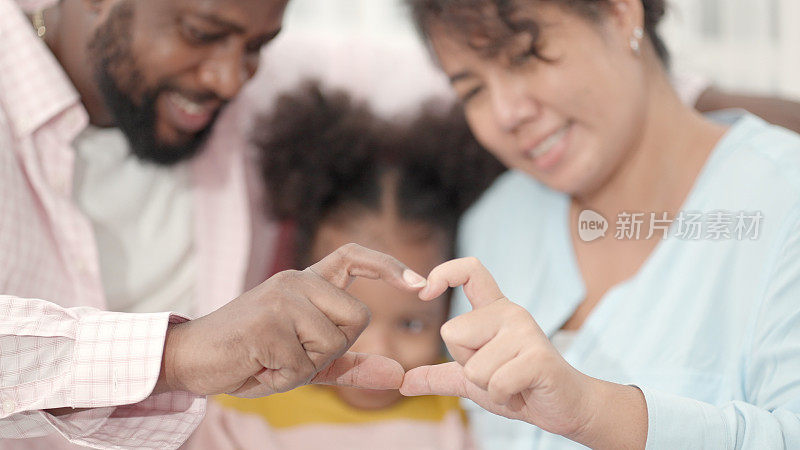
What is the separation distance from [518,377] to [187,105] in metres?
0.66

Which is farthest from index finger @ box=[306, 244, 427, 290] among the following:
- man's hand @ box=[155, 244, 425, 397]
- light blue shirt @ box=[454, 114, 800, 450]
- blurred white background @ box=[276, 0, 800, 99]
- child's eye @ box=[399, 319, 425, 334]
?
blurred white background @ box=[276, 0, 800, 99]

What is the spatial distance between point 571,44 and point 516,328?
16.5 inches

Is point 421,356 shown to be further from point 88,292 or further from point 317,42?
point 317,42

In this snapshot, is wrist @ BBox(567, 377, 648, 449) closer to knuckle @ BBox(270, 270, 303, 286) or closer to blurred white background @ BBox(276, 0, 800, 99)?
knuckle @ BBox(270, 270, 303, 286)

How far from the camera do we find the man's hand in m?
0.61

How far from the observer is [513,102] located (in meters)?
0.91

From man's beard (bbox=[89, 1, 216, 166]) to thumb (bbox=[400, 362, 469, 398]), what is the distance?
1.80ft

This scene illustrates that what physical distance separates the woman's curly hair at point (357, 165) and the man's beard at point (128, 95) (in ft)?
0.44

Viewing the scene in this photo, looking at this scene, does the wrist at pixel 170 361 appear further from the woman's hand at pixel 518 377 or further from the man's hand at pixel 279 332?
the woman's hand at pixel 518 377

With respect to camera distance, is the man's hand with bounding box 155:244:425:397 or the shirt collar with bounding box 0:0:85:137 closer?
the man's hand with bounding box 155:244:425:397

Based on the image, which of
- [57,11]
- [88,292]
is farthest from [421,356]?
[57,11]

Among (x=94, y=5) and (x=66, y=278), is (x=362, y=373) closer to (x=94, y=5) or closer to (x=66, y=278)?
(x=66, y=278)

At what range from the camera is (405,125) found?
3.98ft

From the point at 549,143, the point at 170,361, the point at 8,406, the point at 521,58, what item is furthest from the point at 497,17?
the point at 8,406
